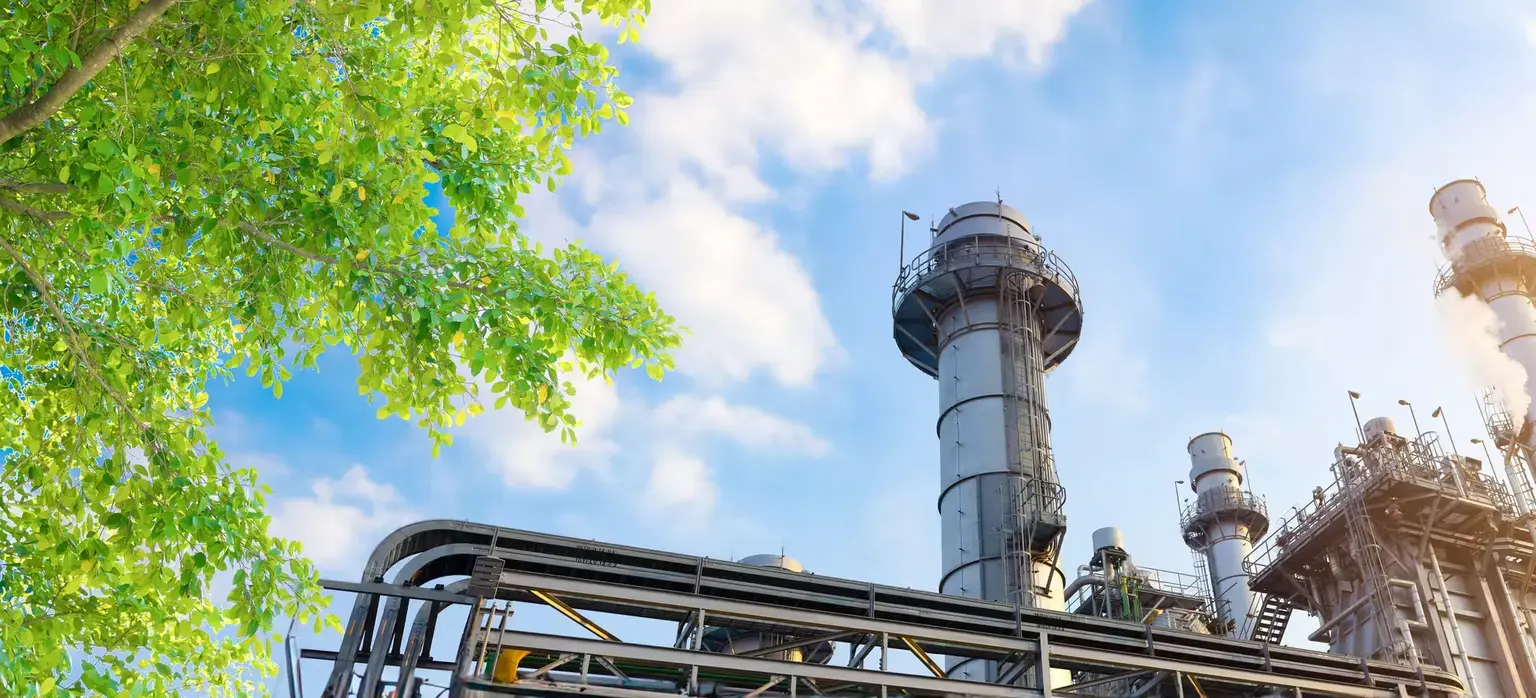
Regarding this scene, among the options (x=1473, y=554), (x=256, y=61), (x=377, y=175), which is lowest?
(x=377, y=175)

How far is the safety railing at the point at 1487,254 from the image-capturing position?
36.8 meters

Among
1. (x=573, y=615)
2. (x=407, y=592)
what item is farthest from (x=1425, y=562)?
(x=407, y=592)

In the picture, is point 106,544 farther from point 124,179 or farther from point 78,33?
point 78,33

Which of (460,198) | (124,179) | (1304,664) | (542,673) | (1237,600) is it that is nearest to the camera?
(124,179)

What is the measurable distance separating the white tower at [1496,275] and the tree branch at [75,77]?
3753 centimetres

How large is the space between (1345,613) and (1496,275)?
17782 mm

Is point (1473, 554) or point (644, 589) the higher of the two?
point (1473, 554)

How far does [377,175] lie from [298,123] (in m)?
0.97

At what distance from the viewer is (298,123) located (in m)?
9.76

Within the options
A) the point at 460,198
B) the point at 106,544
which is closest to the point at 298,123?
the point at 460,198

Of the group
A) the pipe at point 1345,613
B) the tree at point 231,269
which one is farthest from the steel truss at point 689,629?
the pipe at point 1345,613

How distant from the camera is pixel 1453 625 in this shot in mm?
24875

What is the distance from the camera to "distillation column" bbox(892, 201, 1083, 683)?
Result: 24094mm

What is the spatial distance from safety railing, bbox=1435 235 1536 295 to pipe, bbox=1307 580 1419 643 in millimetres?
17061
